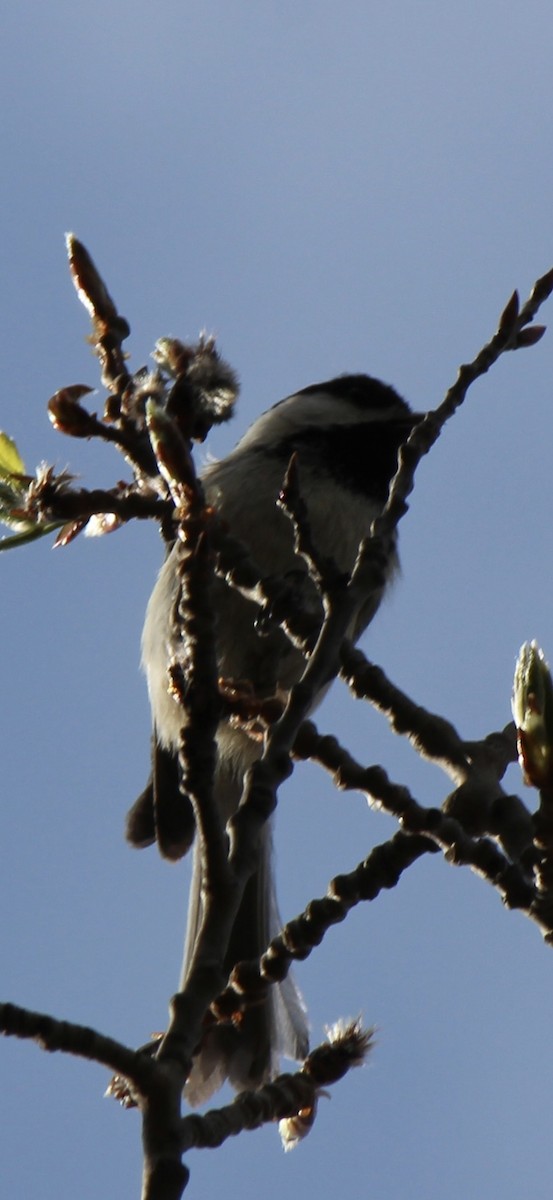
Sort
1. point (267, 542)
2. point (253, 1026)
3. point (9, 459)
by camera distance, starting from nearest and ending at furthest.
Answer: point (9, 459) < point (253, 1026) < point (267, 542)

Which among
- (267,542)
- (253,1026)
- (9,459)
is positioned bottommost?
(253,1026)

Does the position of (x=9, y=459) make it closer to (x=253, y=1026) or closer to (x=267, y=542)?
(x=253, y=1026)

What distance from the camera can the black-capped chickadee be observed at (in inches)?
145

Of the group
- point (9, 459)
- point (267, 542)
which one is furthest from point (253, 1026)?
point (267, 542)

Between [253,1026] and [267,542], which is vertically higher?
[267,542]

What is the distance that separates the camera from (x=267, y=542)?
3885 millimetres

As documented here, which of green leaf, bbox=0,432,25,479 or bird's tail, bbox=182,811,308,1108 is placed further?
bird's tail, bbox=182,811,308,1108

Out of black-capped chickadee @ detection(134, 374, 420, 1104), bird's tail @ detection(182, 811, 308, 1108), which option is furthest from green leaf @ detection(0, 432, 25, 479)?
black-capped chickadee @ detection(134, 374, 420, 1104)

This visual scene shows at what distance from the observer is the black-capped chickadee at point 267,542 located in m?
3.69

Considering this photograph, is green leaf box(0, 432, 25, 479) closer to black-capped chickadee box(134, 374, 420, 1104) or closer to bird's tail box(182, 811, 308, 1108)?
bird's tail box(182, 811, 308, 1108)

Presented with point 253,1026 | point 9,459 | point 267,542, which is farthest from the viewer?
point 267,542

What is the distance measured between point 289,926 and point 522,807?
32cm

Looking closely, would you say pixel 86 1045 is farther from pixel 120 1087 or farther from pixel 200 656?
pixel 120 1087

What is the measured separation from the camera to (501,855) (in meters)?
1.67
